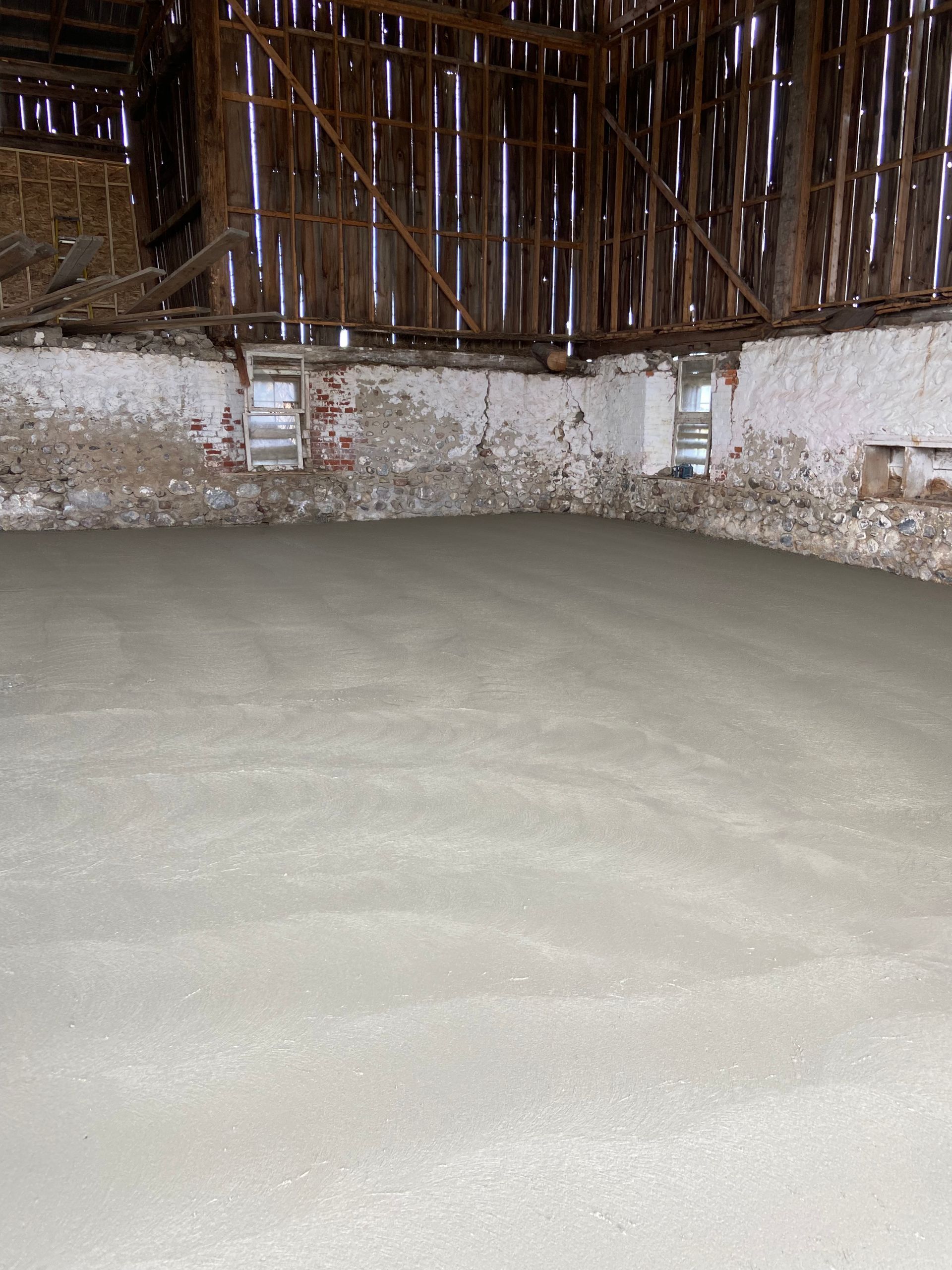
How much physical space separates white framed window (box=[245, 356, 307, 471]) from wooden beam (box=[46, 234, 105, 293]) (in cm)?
222

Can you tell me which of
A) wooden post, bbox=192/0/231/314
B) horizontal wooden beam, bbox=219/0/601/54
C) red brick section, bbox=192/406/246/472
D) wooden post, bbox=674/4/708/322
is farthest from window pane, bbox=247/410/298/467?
wooden post, bbox=674/4/708/322

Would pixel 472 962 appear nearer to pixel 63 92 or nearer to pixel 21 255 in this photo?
pixel 21 255

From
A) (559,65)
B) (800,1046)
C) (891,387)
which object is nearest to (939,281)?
(891,387)

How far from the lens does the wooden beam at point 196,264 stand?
6.69 meters

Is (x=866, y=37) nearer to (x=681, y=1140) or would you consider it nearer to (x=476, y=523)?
(x=476, y=523)

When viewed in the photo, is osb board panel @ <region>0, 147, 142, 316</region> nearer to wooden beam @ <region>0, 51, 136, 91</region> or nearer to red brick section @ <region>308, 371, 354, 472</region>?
wooden beam @ <region>0, 51, 136, 91</region>

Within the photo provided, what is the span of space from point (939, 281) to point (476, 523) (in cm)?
475

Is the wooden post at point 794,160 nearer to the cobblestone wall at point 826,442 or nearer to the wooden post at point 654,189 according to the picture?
the cobblestone wall at point 826,442

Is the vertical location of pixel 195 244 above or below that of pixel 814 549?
above

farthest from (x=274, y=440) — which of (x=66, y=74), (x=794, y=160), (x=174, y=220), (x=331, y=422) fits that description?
(x=66, y=74)

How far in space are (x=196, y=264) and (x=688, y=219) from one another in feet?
16.7

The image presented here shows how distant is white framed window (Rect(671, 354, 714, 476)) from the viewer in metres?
9.50

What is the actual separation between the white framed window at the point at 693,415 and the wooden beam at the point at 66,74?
28.9 ft

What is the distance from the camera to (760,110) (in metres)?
8.34
